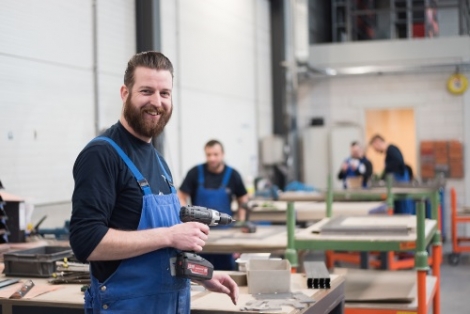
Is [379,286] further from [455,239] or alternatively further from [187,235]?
[455,239]

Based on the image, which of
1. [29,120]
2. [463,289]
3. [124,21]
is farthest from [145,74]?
[463,289]

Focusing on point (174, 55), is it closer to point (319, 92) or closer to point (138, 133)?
point (319, 92)

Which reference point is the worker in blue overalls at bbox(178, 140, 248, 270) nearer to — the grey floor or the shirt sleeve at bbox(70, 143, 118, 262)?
the grey floor

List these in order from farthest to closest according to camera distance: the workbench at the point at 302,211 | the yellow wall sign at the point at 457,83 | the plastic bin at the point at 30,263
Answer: the yellow wall sign at the point at 457,83
the workbench at the point at 302,211
the plastic bin at the point at 30,263

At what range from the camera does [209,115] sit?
9.83 m

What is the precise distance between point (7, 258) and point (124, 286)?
4.94ft

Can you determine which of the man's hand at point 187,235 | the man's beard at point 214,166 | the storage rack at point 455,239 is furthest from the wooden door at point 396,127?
the man's hand at point 187,235

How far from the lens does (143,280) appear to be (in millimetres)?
2369

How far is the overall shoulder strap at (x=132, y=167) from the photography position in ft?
7.71

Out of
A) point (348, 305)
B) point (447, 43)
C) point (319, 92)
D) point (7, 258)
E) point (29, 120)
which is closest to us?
point (7, 258)

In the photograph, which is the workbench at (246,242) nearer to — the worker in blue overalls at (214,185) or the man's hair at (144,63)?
the worker in blue overalls at (214,185)

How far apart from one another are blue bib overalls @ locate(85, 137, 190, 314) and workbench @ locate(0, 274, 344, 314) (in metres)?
0.51

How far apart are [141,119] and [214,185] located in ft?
14.1

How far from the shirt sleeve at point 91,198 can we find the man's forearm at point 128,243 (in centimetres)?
2
